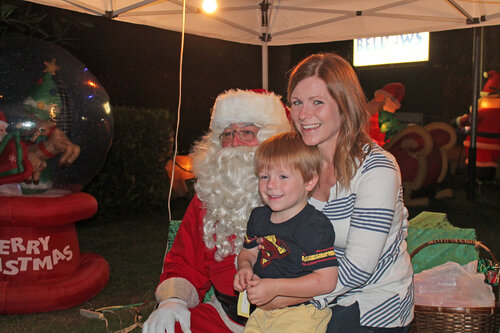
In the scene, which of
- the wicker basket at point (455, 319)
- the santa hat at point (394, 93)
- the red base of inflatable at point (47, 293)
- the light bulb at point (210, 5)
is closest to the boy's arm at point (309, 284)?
the wicker basket at point (455, 319)

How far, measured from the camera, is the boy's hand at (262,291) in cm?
176

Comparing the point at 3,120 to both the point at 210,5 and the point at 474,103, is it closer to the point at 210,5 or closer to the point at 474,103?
the point at 210,5

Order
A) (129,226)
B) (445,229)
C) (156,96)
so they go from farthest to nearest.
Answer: (156,96) → (129,226) → (445,229)

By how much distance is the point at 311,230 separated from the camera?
1.83 metres

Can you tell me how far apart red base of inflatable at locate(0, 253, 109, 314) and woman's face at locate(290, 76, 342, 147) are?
9.17 ft

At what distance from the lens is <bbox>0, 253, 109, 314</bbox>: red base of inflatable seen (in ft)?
12.6

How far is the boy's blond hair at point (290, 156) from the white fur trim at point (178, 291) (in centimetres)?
83

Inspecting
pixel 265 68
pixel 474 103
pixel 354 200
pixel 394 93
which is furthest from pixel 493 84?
pixel 354 200

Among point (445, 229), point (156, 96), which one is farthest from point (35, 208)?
point (156, 96)

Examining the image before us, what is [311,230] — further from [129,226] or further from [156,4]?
[129,226]

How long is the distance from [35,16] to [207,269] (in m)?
3.64

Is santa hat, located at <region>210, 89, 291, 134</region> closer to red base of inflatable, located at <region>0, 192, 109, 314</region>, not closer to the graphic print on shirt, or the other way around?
the graphic print on shirt

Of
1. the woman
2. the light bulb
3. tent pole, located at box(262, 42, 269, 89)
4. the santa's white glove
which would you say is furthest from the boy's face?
tent pole, located at box(262, 42, 269, 89)

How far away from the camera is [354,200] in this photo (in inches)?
75.1
